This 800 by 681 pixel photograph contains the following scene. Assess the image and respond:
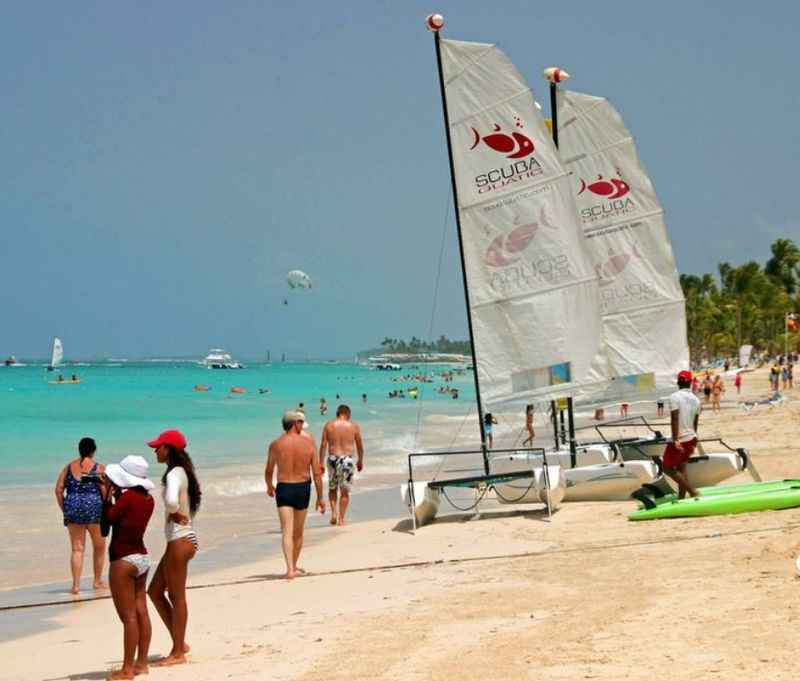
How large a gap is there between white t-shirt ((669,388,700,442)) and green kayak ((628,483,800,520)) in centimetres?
83

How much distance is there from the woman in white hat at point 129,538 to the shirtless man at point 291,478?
153 inches

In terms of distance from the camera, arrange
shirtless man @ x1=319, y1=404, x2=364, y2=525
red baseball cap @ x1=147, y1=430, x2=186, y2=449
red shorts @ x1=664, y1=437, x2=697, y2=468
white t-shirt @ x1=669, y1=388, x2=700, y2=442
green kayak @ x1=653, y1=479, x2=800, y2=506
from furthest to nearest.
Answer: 1. shirtless man @ x1=319, y1=404, x2=364, y2=525
2. red shorts @ x1=664, y1=437, x2=697, y2=468
3. white t-shirt @ x1=669, y1=388, x2=700, y2=442
4. green kayak @ x1=653, y1=479, x2=800, y2=506
5. red baseball cap @ x1=147, y1=430, x2=186, y2=449

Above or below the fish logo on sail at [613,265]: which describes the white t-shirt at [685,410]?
below

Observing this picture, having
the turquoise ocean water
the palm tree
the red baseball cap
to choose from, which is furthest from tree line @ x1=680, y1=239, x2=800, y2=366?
the red baseball cap

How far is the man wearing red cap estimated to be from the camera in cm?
1350

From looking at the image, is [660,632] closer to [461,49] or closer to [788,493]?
[788,493]

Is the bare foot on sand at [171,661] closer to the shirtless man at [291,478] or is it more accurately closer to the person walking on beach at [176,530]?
the person walking on beach at [176,530]

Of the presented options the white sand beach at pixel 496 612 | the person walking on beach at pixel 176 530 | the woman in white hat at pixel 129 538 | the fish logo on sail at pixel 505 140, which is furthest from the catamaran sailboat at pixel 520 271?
the woman in white hat at pixel 129 538

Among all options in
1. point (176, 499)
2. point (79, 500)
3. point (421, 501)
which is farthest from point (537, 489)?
point (176, 499)

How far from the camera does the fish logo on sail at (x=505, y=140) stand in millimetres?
15219

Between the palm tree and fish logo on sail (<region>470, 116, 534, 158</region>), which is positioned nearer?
fish logo on sail (<region>470, 116, 534, 158</region>)

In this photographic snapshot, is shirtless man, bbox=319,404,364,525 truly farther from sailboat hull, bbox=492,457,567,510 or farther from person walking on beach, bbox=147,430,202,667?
person walking on beach, bbox=147,430,202,667

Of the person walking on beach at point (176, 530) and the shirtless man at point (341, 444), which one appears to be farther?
the shirtless man at point (341, 444)

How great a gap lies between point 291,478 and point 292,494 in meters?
0.16
